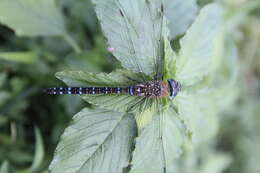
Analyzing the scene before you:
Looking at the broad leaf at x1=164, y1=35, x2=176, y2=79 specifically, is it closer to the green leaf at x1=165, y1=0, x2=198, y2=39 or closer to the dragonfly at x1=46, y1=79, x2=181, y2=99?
the dragonfly at x1=46, y1=79, x2=181, y2=99

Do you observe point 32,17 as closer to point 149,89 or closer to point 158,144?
point 149,89

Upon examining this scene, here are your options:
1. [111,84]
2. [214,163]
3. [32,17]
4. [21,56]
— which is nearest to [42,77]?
[21,56]

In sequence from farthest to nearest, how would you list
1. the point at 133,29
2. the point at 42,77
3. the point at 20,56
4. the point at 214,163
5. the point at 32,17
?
the point at 214,163 → the point at 42,77 → the point at 20,56 → the point at 32,17 → the point at 133,29

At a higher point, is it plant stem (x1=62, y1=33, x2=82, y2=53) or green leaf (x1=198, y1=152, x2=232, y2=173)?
plant stem (x1=62, y1=33, x2=82, y2=53)

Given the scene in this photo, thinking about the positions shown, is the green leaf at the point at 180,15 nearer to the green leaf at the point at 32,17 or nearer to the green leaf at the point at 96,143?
the green leaf at the point at 96,143

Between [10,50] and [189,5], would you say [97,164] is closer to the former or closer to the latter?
[189,5]

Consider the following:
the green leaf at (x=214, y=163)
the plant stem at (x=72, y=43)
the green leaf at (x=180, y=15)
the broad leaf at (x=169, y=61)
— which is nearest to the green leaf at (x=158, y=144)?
the broad leaf at (x=169, y=61)

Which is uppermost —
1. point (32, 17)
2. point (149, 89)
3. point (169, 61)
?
point (32, 17)

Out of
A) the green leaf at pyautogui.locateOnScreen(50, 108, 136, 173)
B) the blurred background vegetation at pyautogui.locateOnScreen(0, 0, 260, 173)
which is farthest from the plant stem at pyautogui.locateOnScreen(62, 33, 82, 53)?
the green leaf at pyautogui.locateOnScreen(50, 108, 136, 173)
